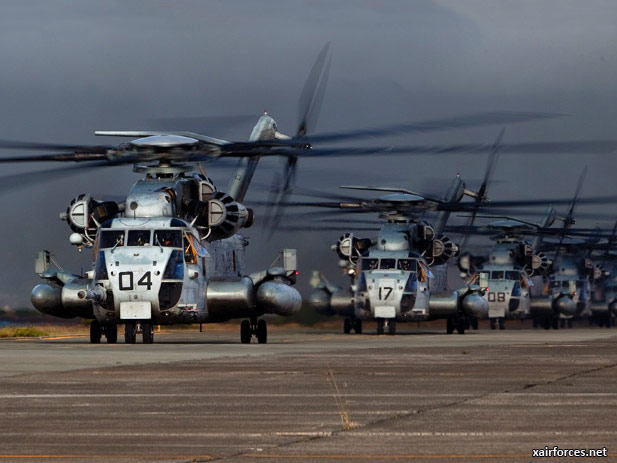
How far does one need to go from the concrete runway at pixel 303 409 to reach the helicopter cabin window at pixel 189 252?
11.9 m

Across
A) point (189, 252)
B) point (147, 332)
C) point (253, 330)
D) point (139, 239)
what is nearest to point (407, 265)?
point (253, 330)

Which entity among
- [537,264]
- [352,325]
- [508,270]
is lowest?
[352,325]

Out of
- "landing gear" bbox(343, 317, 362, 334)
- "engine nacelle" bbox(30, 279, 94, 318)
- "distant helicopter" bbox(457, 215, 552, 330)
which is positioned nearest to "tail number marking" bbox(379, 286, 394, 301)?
"landing gear" bbox(343, 317, 362, 334)

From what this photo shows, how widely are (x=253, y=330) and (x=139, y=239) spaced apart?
5652 millimetres

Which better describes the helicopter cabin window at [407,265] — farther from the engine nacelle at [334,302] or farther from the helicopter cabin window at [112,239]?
the helicopter cabin window at [112,239]

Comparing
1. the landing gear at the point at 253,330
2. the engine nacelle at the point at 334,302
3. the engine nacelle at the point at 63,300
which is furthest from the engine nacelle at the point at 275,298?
the engine nacelle at the point at 334,302

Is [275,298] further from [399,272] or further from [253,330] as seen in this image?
[399,272]

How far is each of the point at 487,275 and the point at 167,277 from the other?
4169 cm

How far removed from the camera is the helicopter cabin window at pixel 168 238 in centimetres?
3712

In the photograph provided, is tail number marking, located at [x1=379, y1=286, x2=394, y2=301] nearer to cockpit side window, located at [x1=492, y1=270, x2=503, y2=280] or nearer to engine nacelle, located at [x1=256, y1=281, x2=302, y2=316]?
engine nacelle, located at [x1=256, y1=281, x2=302, y2=316]

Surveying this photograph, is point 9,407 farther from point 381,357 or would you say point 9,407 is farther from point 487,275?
point 487,275

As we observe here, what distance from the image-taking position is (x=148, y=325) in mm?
37750

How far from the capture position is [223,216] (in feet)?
126

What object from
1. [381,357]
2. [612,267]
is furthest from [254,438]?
[612,267]
